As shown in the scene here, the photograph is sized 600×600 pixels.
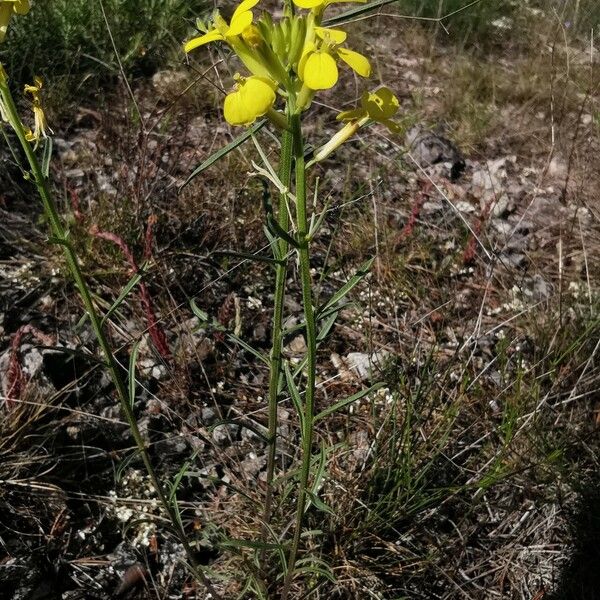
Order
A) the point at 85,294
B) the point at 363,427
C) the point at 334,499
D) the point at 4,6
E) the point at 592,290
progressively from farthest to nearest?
1. the point at 592,290
2. the point at 363,427
3. the point at 334,499
4. the point at 85,294
5. the point at 4,6

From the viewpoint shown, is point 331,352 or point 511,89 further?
point 511,89

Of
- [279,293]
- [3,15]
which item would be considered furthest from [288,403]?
[3,15]

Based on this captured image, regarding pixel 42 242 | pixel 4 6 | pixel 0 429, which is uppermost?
pixel 4 6

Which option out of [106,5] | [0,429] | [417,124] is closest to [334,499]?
[0,429]

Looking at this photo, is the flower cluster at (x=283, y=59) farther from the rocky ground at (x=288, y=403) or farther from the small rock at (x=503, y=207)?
the small rock at (x=503, y=207)

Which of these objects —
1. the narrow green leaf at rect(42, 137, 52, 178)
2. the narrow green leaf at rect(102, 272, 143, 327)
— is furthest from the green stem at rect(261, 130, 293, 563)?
the narrow green leaf at rect(42, 137, 52, 178)

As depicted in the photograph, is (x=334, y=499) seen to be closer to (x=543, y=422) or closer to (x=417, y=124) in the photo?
(x=543, y=422)

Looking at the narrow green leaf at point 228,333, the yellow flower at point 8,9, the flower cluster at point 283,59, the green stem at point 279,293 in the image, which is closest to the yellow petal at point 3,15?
the yellow flower at point 8,9
